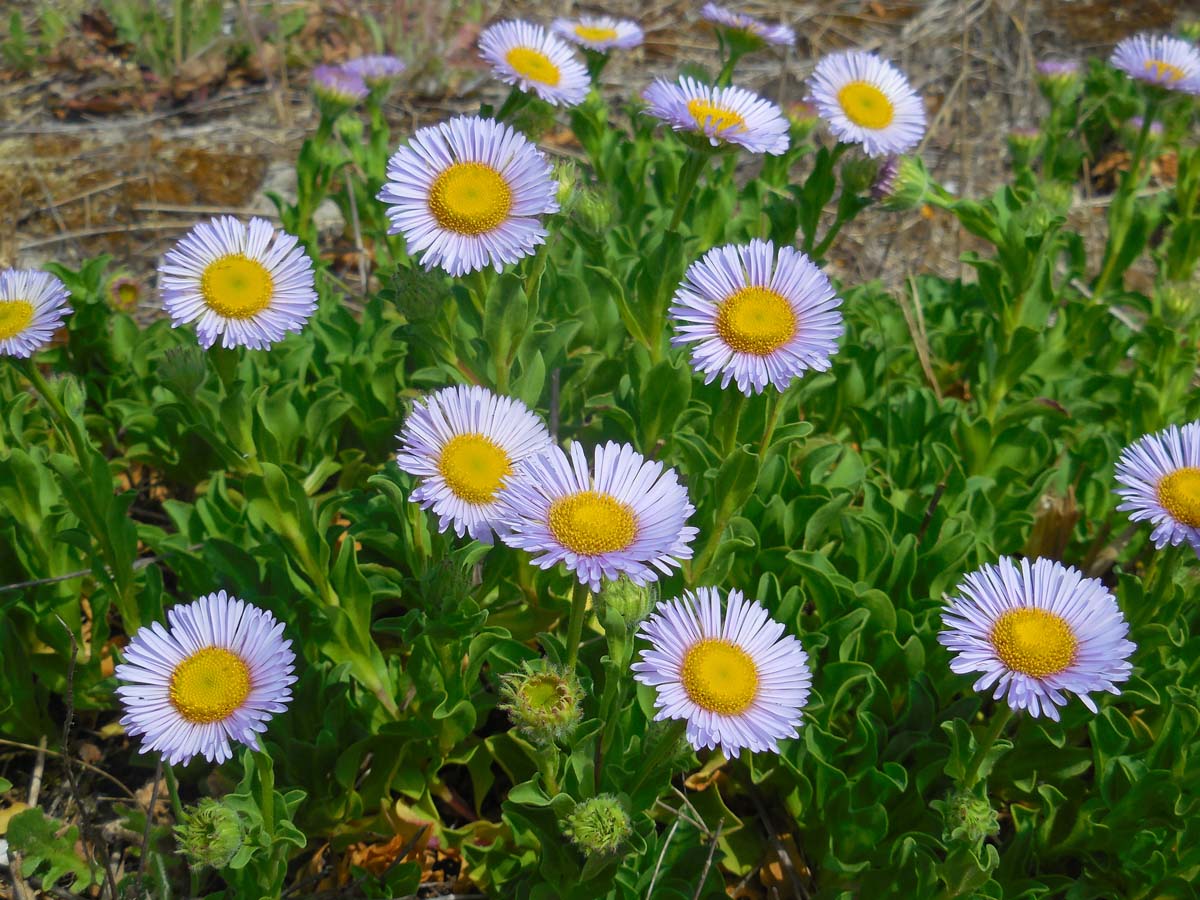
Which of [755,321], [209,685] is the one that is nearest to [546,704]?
[209,685]

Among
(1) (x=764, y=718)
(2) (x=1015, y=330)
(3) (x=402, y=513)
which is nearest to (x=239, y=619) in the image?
(3) (x=402, y=513)

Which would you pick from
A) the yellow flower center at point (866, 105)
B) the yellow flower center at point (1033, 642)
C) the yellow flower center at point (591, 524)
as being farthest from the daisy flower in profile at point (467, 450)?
the yellow flower center at point (866, 105)

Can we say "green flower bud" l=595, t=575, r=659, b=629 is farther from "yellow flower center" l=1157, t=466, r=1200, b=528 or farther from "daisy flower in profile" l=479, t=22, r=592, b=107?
"daisy flower in profile" l=479, t=22, r=592, b=107

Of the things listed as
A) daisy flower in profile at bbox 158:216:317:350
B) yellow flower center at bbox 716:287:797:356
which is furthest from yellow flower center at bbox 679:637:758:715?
daisy flower in profile at bbox 158:216:317:350

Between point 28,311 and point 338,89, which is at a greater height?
point 338,89

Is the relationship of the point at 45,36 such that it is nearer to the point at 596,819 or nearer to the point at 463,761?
the point at 463,761

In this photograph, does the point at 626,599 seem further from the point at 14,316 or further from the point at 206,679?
the point at 14,316
